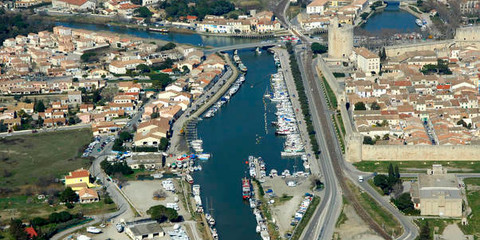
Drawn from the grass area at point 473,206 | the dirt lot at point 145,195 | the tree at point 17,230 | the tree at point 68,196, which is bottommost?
the grass area at point 473,206

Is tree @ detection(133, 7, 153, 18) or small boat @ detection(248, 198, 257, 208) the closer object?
small boat @ detection(248, 198, 257, 208)

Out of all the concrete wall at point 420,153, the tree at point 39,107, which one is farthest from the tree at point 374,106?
the tree at point 39,107

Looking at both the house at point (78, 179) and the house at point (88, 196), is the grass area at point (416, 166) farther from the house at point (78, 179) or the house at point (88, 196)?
the house at point (78, 179)

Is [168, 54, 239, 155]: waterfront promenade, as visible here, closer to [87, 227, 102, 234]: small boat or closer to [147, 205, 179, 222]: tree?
[147, 205, 179, 222]: tree

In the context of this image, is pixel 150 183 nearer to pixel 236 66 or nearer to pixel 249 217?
pixel 249 217

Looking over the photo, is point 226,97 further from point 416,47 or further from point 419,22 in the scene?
point 419,22

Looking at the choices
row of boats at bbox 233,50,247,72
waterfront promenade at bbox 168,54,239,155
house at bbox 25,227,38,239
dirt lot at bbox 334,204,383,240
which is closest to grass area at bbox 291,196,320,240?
dirt lot at bbox 334,204,383,240

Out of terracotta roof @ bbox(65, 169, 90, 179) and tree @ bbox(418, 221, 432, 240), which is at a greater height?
terracotta roof @ bbox(65, 169, 90, 179)
